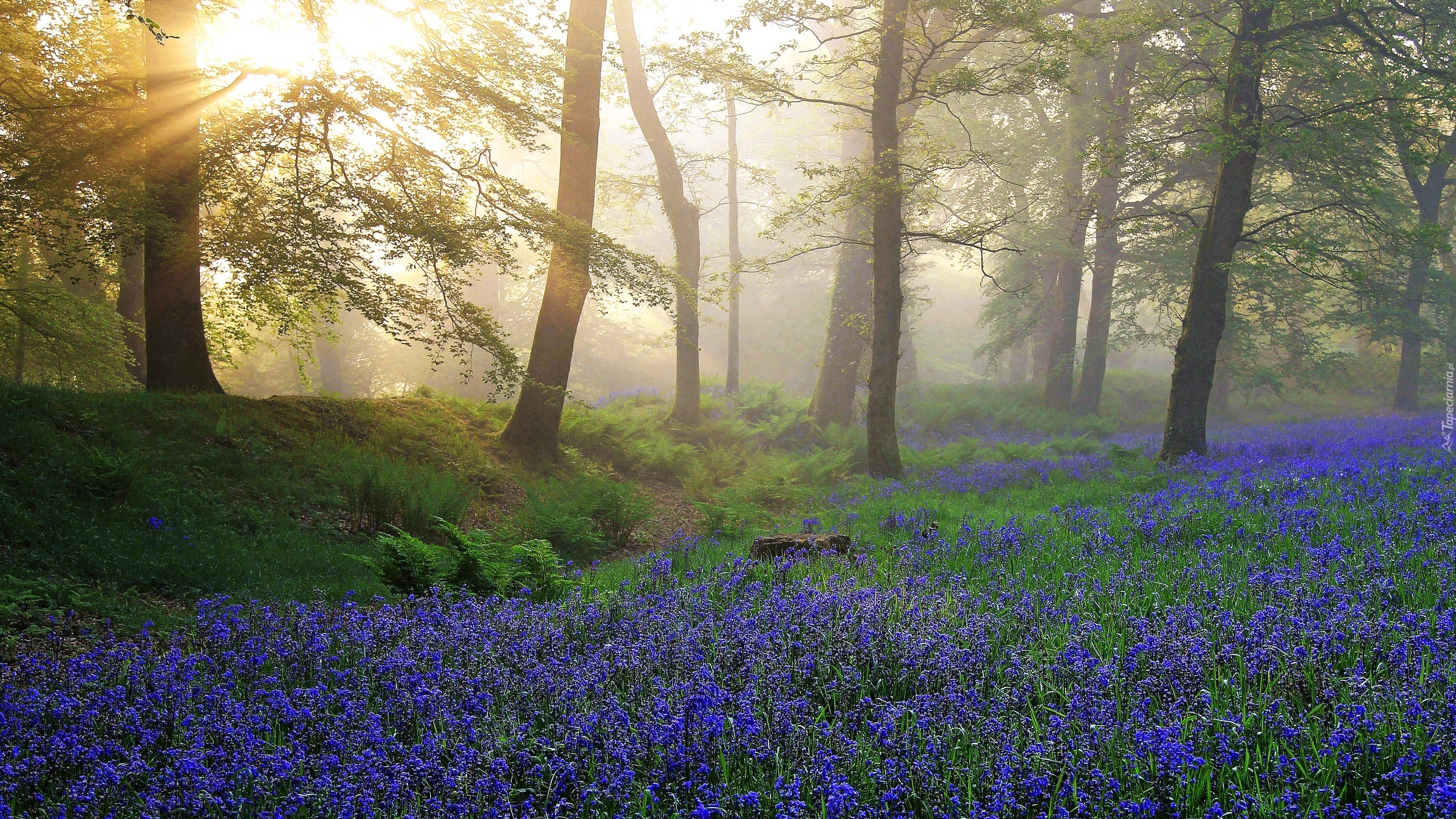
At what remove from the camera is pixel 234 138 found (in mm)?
9023

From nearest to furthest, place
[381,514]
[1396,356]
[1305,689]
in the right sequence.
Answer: [1305,689]
[381,514]
[1396,356]

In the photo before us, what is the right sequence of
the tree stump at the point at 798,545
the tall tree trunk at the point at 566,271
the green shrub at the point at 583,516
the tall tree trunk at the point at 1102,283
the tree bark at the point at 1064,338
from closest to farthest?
the tree stump at the point at 798,545, the green shrub at the point at 583,516, the tall tree trunk at the point at 566,271, the tall tree trunk at the point at 1102,283, the tree bark at the point at 1064,338

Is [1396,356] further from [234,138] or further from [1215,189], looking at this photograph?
[234,138]

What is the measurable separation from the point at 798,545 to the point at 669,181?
1433 cm

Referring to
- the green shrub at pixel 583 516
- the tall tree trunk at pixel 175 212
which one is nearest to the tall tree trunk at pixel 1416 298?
the green shrub at pixel 583 516

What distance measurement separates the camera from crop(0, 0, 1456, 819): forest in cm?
303

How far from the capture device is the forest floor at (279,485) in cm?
635

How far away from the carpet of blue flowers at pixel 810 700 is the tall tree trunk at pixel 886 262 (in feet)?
23.9

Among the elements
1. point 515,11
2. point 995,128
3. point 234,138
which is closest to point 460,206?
point 234,138

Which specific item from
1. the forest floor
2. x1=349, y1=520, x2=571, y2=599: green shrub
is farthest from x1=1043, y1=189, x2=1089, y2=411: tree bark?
x1=349, y1=520, x2=571, y2=599: green shrub

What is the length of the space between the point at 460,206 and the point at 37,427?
502 cm

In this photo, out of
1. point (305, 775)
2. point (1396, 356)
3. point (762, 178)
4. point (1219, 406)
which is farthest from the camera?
point (1396, 356)

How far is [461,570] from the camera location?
629 cm

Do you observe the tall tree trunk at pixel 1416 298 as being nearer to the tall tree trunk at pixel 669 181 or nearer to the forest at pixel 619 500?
the forest at pixel 619 500
